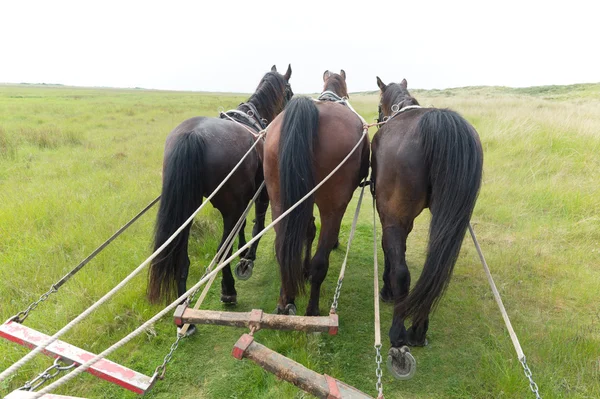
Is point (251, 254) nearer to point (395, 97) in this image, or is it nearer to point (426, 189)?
point (426, 189)

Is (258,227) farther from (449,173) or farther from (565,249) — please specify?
(565,249)

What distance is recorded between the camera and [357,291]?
3.77 metres

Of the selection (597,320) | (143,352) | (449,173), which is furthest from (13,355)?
(597,320)

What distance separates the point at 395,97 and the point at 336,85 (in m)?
0.92

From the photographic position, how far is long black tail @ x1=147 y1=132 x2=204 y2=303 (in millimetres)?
2920

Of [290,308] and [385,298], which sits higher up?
[290,308]

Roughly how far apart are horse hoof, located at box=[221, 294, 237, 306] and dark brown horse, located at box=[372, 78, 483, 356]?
1.70 metres

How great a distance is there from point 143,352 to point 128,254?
1572mm

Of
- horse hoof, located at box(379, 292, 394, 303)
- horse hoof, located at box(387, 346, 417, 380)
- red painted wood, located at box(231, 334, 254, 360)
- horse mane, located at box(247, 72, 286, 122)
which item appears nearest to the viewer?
red painted wood, located at box(231, 334, 254, 360)

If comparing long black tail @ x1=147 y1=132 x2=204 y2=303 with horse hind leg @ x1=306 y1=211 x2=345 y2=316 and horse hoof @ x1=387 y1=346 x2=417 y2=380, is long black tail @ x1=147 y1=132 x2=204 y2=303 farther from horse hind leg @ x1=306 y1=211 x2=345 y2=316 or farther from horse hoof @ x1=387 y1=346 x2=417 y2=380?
horse hoof @ x1=387 y1=346 x2=417 y2=380

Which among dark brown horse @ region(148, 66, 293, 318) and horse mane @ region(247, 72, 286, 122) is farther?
horse mane @ region(247, 72, 286, 122)

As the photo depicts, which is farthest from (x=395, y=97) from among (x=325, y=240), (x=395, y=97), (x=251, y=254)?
(x=251, y=254)

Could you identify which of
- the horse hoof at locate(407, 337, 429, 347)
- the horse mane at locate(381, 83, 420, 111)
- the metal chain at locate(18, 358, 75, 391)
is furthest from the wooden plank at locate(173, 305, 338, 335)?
the horse mane at locate(381, 83, 420, 111)

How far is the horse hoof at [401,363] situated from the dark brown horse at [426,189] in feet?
0.47
